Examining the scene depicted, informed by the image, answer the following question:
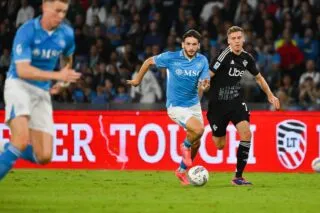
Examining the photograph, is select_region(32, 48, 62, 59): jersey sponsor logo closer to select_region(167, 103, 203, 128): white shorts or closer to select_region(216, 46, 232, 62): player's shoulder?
select_region(167, 103, 203, 128): white shorts

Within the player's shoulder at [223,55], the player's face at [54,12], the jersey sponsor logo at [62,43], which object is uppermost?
the player's face at [54,12]

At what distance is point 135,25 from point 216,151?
5.69 metres

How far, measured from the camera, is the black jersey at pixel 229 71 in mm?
13555

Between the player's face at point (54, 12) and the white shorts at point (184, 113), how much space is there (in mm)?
3710

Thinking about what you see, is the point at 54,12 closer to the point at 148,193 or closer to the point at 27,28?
the point at 27,28

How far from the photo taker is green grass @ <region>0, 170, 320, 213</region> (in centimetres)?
1038

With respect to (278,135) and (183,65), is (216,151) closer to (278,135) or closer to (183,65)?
(278,135)

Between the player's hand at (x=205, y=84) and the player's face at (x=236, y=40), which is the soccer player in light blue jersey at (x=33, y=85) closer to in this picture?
the player's hand at (x=205, y=84)

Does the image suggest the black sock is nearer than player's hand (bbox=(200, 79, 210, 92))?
No

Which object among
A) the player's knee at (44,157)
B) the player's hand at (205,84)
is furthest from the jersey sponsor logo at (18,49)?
the player's hand at (205,84)

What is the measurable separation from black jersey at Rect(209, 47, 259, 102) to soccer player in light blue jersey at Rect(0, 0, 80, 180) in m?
3.49

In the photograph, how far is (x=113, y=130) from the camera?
1664 cm

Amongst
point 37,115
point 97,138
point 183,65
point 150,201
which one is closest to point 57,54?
point 37,115

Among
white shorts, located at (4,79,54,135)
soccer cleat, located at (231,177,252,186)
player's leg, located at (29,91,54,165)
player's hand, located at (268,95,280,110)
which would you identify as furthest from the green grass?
player's hand, located at (268,95,280,110)
